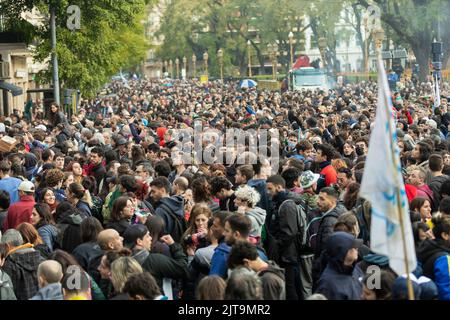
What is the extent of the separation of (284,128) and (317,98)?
18.1 metres

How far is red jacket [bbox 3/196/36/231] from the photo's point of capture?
10.8 metres

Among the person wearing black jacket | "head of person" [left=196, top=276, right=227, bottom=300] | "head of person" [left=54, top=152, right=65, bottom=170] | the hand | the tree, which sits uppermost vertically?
the tree

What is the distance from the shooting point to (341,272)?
7.78m

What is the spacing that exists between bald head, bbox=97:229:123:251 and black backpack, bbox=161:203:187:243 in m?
1.81

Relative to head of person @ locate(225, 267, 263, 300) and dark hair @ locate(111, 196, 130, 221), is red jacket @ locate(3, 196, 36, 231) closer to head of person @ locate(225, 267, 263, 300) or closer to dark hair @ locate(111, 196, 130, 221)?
dark hair @ locate(111, 196, 130, 221)

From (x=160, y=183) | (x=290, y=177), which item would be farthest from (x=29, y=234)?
(x=290, y=177)

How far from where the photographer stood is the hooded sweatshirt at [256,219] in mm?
9531

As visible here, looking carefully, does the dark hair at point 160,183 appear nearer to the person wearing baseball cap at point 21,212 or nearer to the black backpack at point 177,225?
the black backpack at point 177,225

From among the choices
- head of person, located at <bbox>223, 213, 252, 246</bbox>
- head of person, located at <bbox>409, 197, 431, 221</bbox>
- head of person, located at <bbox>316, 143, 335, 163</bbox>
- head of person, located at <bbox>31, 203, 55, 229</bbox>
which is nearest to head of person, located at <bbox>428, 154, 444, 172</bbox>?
head of person, located at <bbox>316, 143, 335, 163</bbox>

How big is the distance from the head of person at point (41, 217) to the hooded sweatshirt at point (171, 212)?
1114 mm

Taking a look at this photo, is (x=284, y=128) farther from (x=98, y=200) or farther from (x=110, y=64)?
(x=110, y=64)

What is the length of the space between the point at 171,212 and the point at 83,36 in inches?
984

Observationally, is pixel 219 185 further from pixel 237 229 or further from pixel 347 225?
pixel 237 229

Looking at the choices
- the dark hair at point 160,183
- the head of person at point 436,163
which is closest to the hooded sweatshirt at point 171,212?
the dark hair at point 160,183
